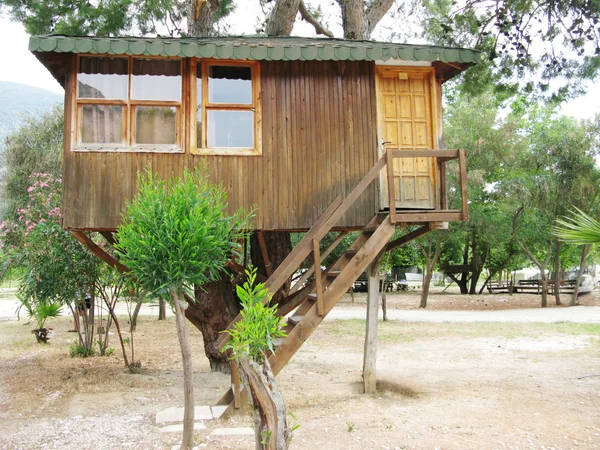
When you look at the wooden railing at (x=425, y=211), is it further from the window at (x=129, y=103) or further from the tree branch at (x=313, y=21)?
the tree branch at (x=313, y=21)

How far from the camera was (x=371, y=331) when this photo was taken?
401 inches

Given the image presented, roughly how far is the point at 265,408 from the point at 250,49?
5.37 metres

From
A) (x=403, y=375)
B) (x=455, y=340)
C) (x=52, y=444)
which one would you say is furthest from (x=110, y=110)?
(x=455, y=340)

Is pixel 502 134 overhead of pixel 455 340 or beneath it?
overhead

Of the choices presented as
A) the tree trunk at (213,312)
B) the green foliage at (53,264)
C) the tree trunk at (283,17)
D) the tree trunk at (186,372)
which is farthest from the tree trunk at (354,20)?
the tree trunk at (186,372)

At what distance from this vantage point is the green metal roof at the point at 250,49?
26.9 feet

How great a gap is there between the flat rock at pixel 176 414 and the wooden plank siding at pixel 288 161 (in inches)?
111

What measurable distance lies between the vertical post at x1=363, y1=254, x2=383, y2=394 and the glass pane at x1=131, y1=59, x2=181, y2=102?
436 cm

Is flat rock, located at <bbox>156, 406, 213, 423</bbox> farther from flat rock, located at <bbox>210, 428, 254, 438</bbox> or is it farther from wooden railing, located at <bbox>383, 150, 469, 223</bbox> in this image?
wooden railing, located at <bbox>383, 150, 469, 223</bbox>

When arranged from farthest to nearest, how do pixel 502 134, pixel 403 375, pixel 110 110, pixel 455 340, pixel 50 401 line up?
1. pixel 502 134
2. pixel 455 340
3. pixel 403 375
4. pixel 50 401
5. pixel 110 110

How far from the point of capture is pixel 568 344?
1519 cm

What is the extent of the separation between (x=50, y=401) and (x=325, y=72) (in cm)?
694

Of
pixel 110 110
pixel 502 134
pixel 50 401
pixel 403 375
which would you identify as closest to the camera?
pixel 110 110

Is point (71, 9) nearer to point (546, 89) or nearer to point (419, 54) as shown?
point (419, 54)
